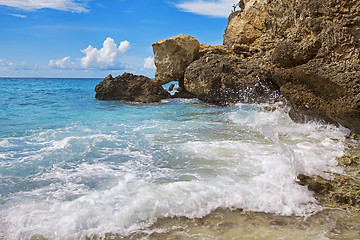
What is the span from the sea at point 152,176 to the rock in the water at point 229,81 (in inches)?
177

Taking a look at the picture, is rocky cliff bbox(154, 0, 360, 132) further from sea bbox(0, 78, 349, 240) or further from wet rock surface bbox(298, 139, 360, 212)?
wet rock surface bbox(298, 139, 360, 212)

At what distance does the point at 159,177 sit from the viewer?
4570mm

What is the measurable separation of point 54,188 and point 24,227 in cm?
114

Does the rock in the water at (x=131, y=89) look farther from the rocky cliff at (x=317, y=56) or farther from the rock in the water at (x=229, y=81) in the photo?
the rocky cliff at (x=317, y=56)

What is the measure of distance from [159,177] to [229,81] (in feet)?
32.0

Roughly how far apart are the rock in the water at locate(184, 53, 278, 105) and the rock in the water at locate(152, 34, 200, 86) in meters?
1.75

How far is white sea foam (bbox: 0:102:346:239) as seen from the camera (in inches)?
132

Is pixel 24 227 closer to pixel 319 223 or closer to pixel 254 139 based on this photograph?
pixel 319 223

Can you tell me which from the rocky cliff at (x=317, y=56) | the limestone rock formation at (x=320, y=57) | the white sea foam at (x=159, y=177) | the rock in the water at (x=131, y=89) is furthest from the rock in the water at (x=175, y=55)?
the white sea foam at (x=159, y=177)

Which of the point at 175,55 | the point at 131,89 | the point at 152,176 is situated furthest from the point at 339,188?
the point at 131,89

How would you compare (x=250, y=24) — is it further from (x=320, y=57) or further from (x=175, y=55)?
(x=320, y=57)

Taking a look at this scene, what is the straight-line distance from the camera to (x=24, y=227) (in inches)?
126

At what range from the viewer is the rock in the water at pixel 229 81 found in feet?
41.3

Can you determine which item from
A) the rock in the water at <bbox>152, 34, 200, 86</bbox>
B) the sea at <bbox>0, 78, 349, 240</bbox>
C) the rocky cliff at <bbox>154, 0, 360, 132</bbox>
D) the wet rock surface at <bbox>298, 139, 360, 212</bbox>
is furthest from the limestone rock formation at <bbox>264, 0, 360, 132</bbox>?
the rock in the water at <bbox>152, 34, 200, 86</bbox>
